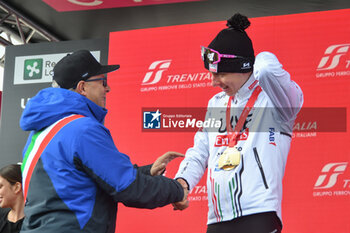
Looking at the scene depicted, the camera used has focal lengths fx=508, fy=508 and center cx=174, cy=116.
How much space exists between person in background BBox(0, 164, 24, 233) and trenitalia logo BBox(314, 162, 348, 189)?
8.02ft

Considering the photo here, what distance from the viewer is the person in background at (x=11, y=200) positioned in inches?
123

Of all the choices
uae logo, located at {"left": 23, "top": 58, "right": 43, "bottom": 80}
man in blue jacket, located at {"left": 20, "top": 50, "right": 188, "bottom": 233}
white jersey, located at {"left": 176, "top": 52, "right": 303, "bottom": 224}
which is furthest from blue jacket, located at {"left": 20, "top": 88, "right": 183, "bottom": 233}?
uae logo, located at {"left": 23, "top": 58, "right": 43, "bottom": 80}

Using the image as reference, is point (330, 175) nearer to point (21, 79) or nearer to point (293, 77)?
point (293, 77)

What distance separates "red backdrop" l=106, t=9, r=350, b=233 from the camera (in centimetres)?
431

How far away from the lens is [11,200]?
3246mm

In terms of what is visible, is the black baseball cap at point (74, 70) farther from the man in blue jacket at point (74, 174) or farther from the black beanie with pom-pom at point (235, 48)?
the black beanie with pom-pom at point (235, 48)

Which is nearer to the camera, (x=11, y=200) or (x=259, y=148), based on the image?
(x=259, y=148)

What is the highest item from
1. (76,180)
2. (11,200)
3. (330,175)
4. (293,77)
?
(293,77)

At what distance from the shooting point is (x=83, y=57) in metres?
2.18

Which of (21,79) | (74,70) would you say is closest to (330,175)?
(74,70)

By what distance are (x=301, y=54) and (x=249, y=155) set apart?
8.90ft

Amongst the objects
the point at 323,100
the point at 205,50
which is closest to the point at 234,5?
the point at 323,100

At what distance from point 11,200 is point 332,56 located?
2.98m

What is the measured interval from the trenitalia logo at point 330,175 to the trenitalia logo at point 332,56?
2.89 feet
